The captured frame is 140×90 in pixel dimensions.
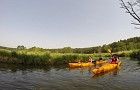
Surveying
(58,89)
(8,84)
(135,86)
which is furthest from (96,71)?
(8,84)

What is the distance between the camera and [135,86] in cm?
2069

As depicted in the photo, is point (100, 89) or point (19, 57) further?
point (19, 57)

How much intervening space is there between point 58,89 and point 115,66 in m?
16.7

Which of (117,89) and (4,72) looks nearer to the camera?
(117,89)

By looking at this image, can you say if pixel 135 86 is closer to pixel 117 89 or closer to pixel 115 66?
pixel 117 89

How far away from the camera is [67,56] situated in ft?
124

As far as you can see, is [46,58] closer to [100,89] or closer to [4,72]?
[4,72]

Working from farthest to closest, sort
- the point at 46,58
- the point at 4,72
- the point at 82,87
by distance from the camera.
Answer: the point at 46,58
the point at 4,72
the point at 82,87

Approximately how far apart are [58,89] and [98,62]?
68.2 ft

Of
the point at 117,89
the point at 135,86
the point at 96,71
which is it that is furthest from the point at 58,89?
the point at 96,71

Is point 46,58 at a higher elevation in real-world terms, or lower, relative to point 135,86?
higher

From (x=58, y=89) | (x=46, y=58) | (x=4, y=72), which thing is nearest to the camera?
(x=58, y=89)

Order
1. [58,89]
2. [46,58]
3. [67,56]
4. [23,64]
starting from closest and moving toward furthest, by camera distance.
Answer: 1. [58,89]
2. [23,64]
3. [46,58]
4. [67,56]

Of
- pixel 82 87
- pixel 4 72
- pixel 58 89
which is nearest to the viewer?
pixel 58 89
